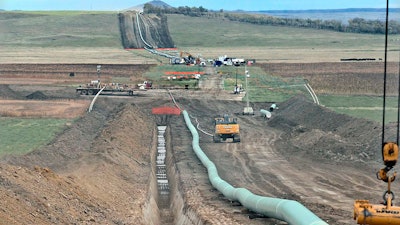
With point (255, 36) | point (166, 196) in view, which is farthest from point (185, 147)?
point (255, 36)

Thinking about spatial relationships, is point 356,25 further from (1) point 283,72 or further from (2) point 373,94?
(2) point 373,94

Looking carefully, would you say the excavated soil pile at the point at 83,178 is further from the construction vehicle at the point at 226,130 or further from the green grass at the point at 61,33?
the green grass at the point at 61,33

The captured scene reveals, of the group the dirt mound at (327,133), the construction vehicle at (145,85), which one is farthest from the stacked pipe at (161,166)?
the construction vehicle at (145,85)

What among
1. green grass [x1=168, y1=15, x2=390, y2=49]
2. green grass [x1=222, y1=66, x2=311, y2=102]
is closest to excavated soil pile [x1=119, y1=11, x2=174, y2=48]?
green grass [x1=168, y1=15, x2=390, y2=49]

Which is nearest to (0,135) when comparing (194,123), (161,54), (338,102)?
(194,123)

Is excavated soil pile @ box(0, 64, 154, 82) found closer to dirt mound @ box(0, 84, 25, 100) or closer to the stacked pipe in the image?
dirt mound @ box(0, 84, 25, 100)

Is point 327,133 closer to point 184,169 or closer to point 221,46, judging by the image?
point 184,169
